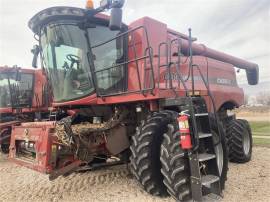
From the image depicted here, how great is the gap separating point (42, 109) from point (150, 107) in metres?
7.14

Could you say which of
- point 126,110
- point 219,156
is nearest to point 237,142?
point 219,156

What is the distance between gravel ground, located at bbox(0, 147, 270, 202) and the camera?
14.5 ft

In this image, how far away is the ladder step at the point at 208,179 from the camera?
3.80 meters

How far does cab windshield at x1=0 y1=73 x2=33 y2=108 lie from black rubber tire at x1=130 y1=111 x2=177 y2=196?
287 inches

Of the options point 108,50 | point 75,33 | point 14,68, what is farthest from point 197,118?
point 14,68

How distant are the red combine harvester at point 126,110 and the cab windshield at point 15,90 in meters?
4.82

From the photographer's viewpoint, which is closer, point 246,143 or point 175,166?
point 175,166

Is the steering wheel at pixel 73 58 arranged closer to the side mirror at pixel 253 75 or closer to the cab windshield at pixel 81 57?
the cab windshield at pixel 81 57

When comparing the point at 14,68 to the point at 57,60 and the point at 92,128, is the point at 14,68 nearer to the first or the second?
the point at 57,60

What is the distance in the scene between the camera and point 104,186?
16.5 feet

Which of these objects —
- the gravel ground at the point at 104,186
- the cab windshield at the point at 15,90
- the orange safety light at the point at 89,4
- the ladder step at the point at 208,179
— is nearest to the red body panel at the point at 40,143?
the gravel ground at the point at 104,186

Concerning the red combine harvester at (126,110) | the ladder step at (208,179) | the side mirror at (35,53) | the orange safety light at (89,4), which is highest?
the orange safety light at (89,4)

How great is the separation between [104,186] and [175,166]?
1.71 meters

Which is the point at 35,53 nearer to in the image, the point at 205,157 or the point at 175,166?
the point at 175,166
